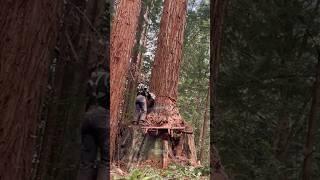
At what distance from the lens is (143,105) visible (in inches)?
461

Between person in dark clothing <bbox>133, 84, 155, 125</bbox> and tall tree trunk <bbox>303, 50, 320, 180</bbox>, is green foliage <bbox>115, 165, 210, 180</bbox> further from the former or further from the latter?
tall tree trunk <bbox>303, 50, 320, 180</bbox>

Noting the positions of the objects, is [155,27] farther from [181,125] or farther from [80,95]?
[80,95]

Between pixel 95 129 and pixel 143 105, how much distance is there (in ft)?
25.3

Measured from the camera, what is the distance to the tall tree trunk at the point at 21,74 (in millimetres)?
3164

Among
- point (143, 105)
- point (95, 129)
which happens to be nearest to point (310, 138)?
point (95, 129)

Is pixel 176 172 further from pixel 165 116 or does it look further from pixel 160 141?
pixel 165 116

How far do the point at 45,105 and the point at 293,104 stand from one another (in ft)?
5.77

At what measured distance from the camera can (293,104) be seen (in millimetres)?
3518

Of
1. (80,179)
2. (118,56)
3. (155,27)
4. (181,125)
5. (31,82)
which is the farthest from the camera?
(155,27)

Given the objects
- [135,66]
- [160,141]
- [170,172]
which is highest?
[135,66]

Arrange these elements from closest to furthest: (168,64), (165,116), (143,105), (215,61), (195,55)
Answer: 1. (215,61)
2. (165,116)
3. (168,64)
4. (143,105)
5. (195,55)

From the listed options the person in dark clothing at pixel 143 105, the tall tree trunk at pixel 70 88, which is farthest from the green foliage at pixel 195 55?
the tall tree trunk at pixel 70 88

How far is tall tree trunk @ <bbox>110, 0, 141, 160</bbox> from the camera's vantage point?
10.4 metres

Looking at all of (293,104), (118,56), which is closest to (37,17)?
(293,104)
